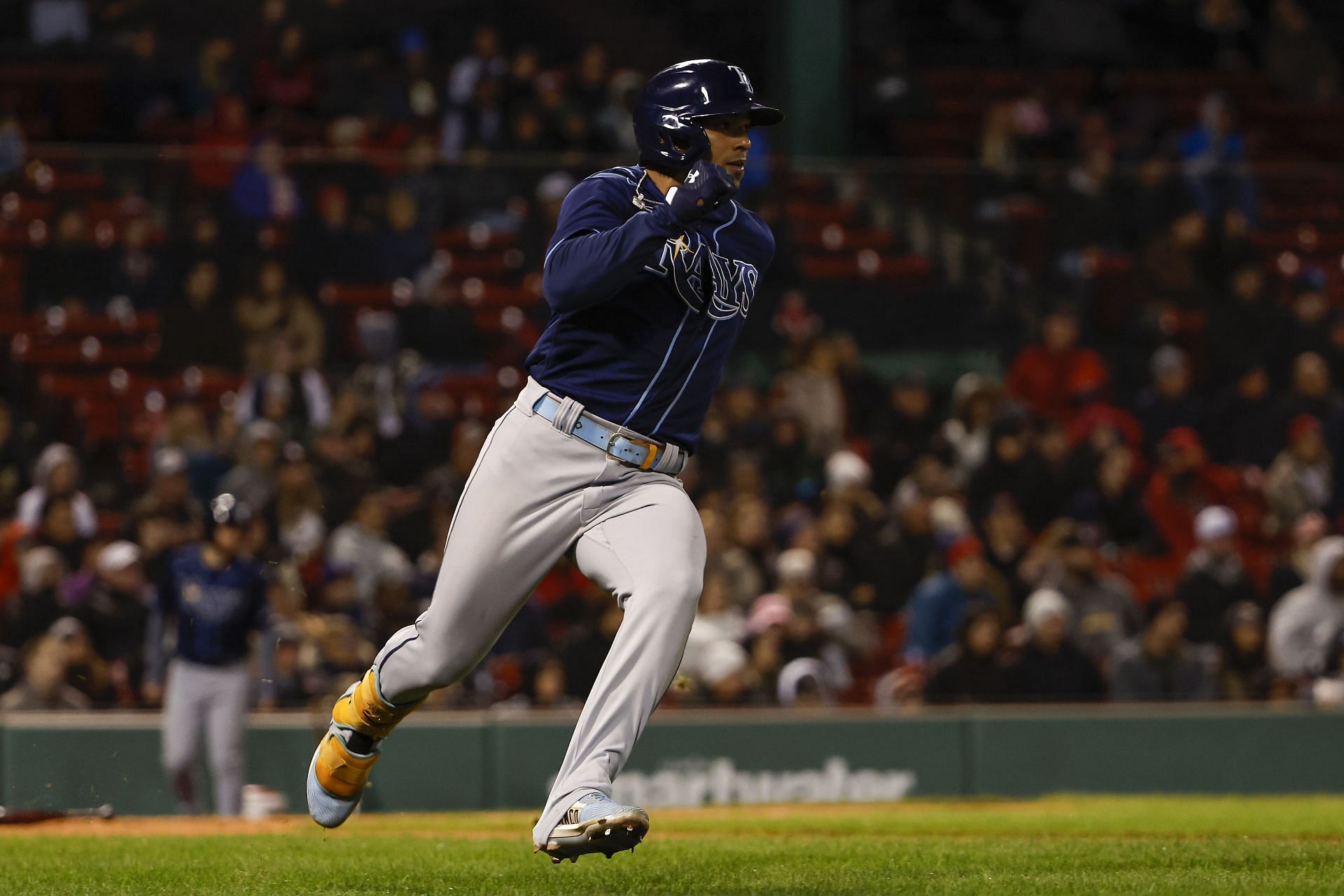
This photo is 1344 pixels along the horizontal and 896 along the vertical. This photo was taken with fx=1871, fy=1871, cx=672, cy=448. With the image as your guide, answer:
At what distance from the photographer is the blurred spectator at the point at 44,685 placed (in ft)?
32.1

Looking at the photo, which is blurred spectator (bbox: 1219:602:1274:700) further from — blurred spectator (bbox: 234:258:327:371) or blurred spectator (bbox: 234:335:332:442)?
blurred spectator (bbox: 234:258:327:371)

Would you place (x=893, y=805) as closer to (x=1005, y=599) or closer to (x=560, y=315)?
(x=1005, y=599)

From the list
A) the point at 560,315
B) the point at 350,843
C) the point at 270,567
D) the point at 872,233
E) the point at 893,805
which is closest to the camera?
the point at 560,315

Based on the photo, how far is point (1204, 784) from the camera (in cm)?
1055

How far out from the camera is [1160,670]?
10875 millimetres

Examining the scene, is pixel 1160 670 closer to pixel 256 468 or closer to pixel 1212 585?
pixel 1212 585

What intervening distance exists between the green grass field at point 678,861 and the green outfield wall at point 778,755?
230 centimetres

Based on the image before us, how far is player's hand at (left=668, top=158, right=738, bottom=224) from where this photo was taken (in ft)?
13.4

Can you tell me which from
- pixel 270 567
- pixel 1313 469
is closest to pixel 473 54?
pixel 270 567

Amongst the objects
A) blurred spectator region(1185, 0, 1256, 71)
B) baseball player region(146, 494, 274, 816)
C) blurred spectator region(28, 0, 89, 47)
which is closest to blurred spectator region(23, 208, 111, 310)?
baseball player region(146, 494, 274, 816)

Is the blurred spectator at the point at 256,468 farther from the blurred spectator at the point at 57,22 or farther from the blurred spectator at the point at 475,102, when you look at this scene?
the blurred spectator at the point at 57,22

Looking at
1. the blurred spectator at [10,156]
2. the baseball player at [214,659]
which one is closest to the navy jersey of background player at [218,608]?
the baseball player at [214,659]

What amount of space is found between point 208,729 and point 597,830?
6227 mm

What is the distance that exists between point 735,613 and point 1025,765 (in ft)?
6.00
